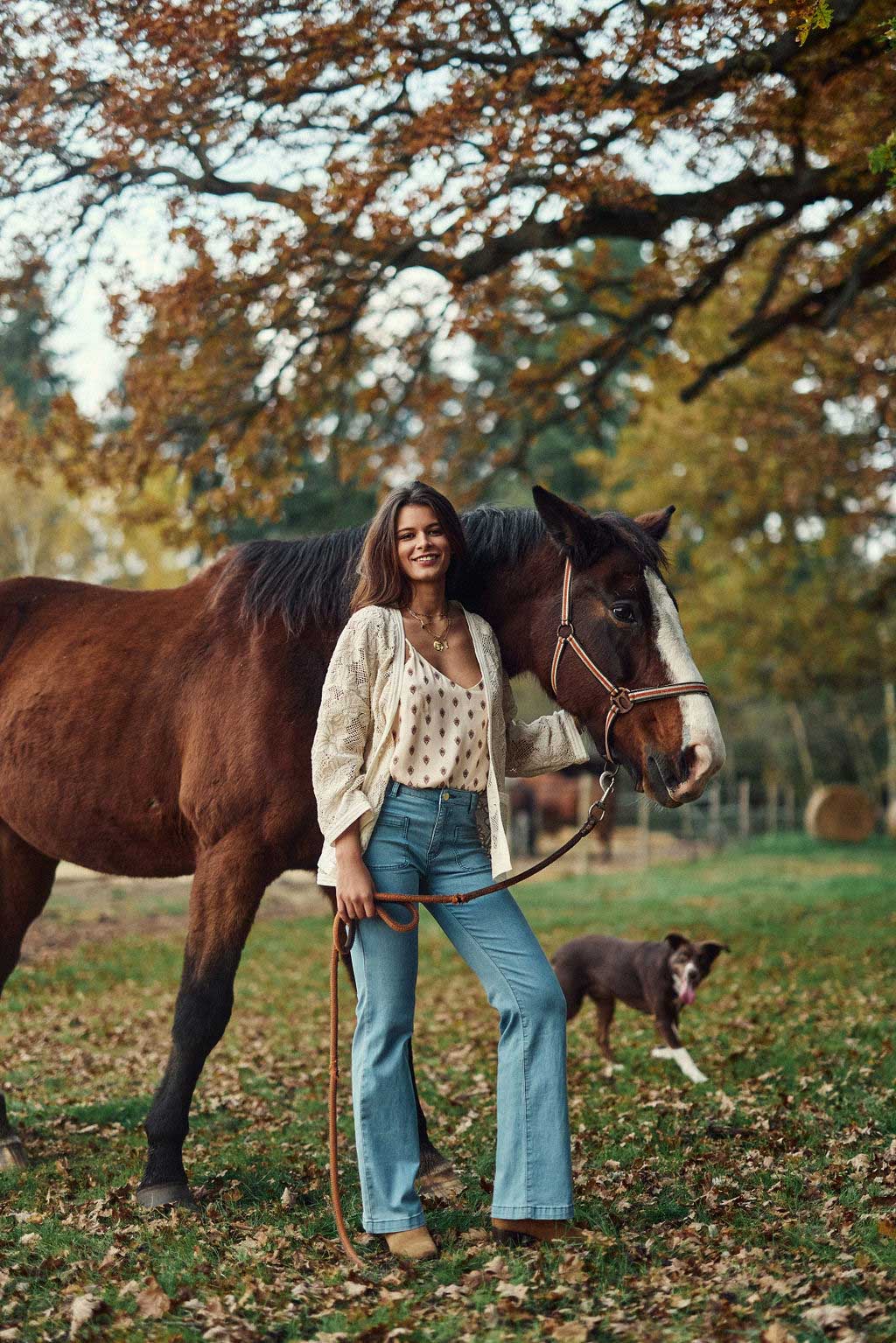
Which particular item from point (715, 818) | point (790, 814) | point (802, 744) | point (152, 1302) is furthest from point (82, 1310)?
point (802, 744)

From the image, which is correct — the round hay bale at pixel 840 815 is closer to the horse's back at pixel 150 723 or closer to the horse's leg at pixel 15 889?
the horse's leg at pixel 15 889

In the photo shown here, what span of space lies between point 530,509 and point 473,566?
1.01 ft

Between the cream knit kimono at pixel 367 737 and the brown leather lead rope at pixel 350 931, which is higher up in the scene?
the cream knit kimono at pixel 367 737

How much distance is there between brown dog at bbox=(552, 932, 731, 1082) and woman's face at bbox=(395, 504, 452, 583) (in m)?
3.37

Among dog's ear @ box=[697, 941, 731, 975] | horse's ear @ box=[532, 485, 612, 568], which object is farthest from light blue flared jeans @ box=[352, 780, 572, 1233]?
dog's ear @ box=[697, 941, 731, 975]

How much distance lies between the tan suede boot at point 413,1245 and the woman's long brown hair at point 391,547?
195 centimetres

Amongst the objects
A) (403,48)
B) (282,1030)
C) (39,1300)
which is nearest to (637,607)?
(39,1300)

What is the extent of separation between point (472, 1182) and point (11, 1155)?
6.79 ft

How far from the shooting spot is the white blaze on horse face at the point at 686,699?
384 centimetres

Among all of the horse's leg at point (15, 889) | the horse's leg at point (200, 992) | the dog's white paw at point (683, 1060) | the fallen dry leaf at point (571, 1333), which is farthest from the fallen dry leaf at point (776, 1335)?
the horse's leg at point (15, 889)

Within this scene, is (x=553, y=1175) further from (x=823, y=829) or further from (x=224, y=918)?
(x=823, y=829)

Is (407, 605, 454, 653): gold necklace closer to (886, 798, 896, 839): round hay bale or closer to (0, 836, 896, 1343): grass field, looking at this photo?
(0, 836, 896, 1343): grass field

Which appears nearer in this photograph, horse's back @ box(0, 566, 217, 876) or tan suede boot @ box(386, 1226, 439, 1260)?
tan suede boot @ box(386, 1226, 439, 1260)

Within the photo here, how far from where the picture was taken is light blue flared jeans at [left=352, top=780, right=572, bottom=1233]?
371 centimetres
